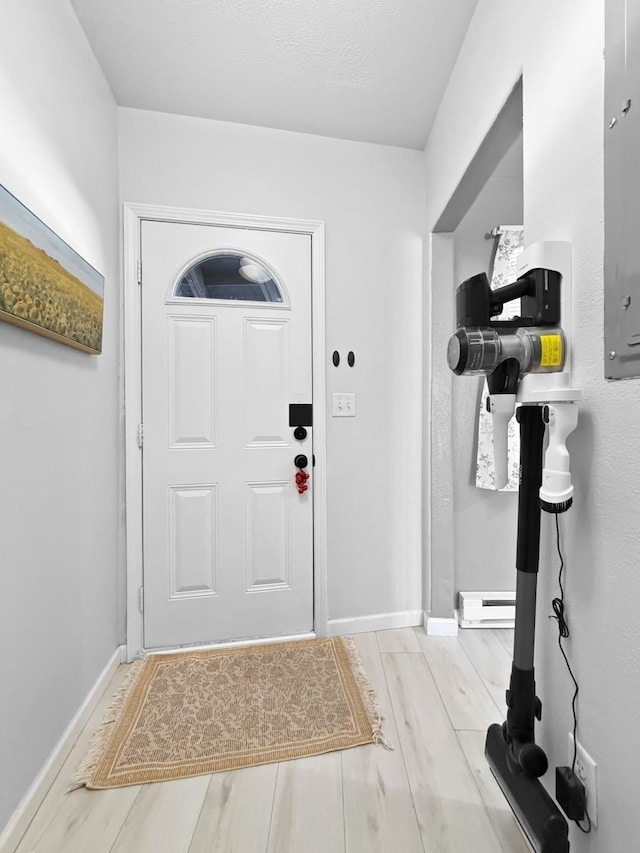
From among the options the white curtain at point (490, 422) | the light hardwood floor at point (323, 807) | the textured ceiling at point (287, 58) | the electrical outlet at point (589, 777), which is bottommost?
the light hardwood floor at point (323, 807)

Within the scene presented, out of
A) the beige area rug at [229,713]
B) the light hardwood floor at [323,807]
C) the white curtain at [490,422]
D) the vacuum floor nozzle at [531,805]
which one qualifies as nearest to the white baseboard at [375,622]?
the beige area rug at [229,713]

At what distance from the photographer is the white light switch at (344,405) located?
2.21 metres

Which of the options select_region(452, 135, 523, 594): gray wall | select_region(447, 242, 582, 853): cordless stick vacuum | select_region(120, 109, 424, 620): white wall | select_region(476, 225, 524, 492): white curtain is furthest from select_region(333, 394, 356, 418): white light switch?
select_region(447, 242, 582, 853): cordless stick vacuum

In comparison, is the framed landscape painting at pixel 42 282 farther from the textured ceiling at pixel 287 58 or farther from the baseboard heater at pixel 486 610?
the baseboard heater at pixel 486 610

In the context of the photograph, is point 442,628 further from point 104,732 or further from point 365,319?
point 365,319

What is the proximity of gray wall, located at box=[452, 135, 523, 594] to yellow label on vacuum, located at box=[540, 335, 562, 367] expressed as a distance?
4.31ft

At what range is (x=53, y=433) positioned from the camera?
141 centimetres

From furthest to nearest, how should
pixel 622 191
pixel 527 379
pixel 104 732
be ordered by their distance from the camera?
pixel 104 732 → pixel 527 379 → pixel 622 191

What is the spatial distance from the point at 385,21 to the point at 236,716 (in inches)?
106

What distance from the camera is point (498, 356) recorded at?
98 cm

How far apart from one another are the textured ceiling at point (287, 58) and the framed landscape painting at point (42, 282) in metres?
0.94

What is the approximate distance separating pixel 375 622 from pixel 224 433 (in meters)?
1.29

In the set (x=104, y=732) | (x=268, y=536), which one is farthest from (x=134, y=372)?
(x=104, y=732)

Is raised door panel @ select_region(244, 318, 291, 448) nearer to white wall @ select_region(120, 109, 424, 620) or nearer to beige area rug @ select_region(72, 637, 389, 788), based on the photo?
white wall @ select_region(120, 109, 424, 620)
